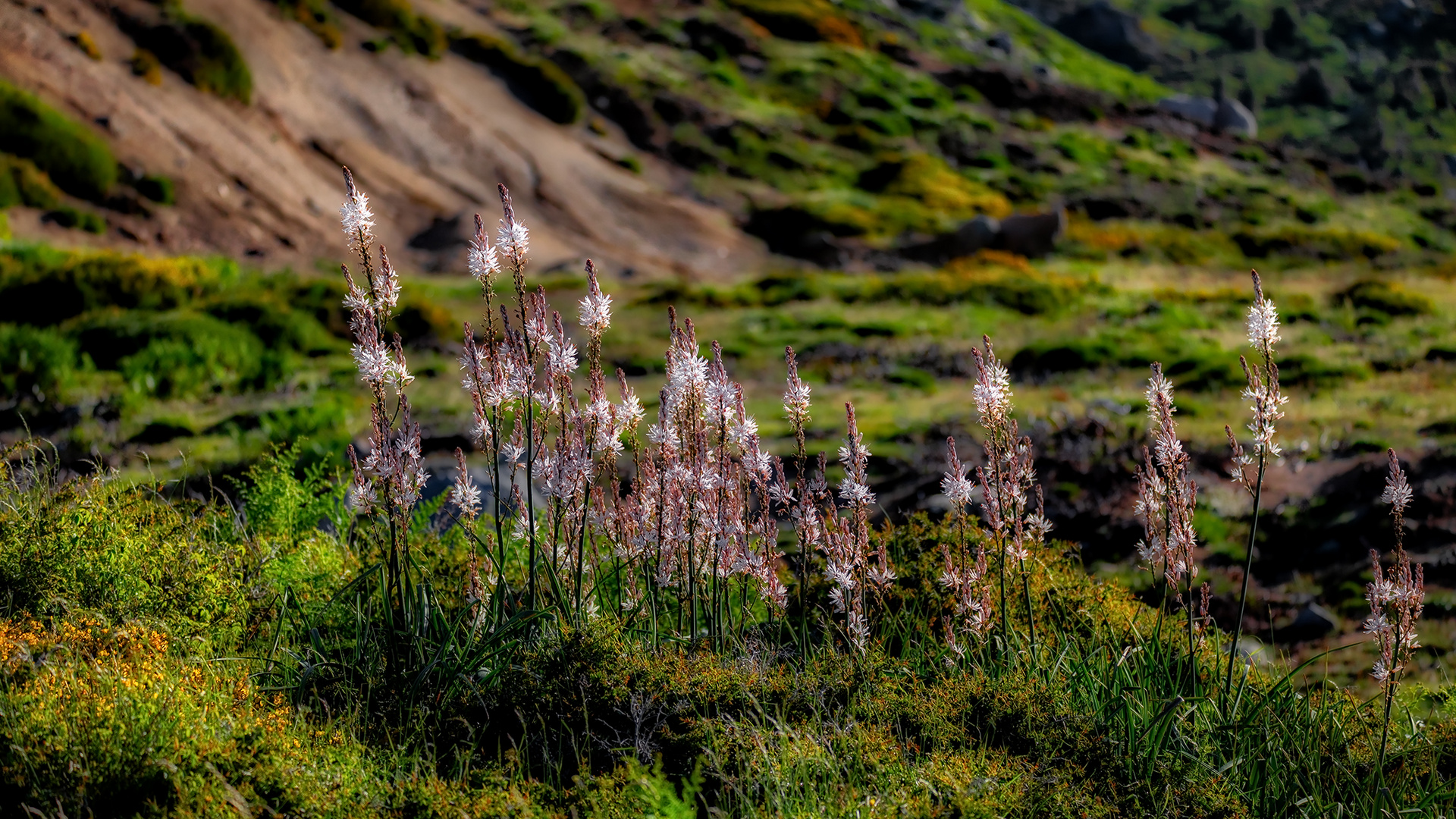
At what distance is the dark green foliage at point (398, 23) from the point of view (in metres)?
47.3

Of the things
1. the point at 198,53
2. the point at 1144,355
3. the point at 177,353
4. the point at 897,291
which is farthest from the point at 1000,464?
the point at 198,53

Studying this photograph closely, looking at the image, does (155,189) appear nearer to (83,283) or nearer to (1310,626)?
(83,283)

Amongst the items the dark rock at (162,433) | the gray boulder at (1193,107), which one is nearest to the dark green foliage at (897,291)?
the dark rock at (162,433)

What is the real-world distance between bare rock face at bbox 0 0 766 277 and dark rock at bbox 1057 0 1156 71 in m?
82.0

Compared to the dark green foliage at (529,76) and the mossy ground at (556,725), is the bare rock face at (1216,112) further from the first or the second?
the mossy ground at (556,725)

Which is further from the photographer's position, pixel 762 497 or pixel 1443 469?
pixel 1443 469

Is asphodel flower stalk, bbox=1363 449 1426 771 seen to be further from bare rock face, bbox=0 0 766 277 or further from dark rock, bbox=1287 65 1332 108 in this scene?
dark rock, bbox=1287 65 1332 108

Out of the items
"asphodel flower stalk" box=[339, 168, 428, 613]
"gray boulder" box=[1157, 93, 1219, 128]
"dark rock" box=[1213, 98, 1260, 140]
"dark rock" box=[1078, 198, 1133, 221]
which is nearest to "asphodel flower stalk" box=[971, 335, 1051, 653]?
"asphodel flower stalk" box=[339, 168, 428, 613]

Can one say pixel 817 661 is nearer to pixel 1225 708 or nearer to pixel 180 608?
pixel 1225 708

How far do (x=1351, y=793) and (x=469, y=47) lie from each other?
50.6 m

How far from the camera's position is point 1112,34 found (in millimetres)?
118812

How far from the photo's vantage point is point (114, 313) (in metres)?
22.4

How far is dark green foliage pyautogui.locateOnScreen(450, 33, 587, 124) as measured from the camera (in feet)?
163

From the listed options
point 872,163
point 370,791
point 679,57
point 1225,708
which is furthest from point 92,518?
point 679,57
